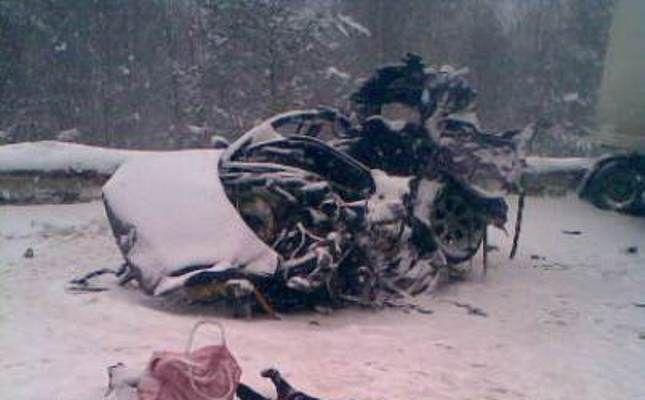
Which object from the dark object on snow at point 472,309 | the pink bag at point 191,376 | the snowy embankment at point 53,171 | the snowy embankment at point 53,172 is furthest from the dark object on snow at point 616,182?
the pink bag at point 191,376

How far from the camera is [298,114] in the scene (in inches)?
328

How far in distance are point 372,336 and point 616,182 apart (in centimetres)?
825

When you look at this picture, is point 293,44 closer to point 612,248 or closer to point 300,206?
point 612,248

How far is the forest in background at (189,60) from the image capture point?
15719 mm

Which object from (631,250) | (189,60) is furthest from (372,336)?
(189,60)

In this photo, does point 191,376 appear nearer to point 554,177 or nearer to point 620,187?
Answer: point 620,187

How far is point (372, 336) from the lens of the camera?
5.90m

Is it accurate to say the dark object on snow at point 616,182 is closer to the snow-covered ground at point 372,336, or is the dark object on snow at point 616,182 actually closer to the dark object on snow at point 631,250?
the dark object on snow at point 631,250

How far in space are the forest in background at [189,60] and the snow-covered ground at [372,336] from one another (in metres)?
7.65

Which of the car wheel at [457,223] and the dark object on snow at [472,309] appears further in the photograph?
the car wheel at [457,223]

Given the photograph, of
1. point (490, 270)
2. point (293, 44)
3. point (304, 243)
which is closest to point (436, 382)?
point (304, 243)

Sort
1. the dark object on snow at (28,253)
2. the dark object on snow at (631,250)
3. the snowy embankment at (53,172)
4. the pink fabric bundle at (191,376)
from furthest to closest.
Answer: the snowy embankment at (53,172) < the dark object on snow at (631,250) < the dark object on snow at (28,253) < the pink fabric bundle at (191,376)

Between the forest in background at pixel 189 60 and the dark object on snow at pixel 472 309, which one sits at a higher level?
the forest in background at pixel 189 60

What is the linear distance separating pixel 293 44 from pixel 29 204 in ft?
24.0
